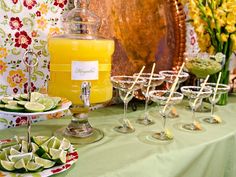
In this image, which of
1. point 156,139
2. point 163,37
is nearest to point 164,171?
point 156,139

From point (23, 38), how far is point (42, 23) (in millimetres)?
82

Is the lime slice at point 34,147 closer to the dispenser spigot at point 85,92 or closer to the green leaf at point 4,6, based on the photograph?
the dispenser spigot at point 85,92

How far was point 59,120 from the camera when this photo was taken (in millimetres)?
1026

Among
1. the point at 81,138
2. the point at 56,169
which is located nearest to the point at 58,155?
the point at 56,169

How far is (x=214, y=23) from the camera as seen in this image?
1256mm

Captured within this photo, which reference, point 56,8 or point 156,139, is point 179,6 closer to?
point 56,8

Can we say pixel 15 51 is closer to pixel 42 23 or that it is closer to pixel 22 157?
pixel 42 23

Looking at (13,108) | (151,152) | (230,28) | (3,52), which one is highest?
(230,28)

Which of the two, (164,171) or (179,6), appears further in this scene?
(179,6)

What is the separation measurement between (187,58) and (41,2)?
662 millimetres

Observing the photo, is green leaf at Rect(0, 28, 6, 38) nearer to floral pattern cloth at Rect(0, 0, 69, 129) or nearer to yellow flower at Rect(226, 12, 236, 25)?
floral pattern cloth at Rect(0, 0, 69, 129)

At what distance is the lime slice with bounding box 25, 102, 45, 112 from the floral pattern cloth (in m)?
0.31

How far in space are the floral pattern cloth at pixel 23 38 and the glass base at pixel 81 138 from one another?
0.15m

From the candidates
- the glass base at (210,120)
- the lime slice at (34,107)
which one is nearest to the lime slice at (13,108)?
the lime slice at (34,107)
